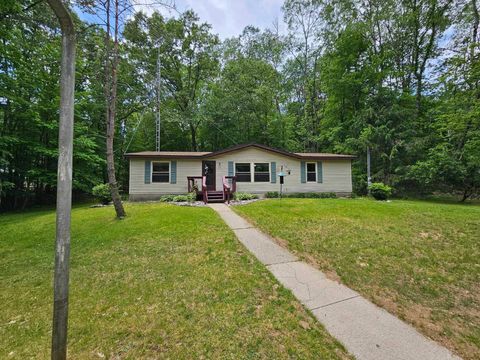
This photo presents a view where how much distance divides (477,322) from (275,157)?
1154cm

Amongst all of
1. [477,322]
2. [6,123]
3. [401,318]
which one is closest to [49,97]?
[6,123]

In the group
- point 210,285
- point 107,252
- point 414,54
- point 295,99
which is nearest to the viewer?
point 210,285

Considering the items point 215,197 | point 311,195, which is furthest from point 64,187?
point 311,195

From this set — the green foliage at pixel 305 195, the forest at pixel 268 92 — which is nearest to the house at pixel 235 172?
the green foliage at pixel 305 195

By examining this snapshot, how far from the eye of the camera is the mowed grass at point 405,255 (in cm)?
301

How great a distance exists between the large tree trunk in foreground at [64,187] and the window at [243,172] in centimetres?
1169

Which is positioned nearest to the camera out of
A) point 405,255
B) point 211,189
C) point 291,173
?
point 405,255

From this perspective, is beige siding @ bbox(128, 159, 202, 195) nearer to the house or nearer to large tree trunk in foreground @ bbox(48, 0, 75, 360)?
the house

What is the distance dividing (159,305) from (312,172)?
12.9 metres

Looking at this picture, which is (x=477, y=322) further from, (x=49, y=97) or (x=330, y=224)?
(x=49, y=97)

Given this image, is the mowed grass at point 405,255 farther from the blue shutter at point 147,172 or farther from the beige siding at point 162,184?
the blue shutter at point 147,172

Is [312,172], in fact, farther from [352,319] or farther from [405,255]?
[352,319]

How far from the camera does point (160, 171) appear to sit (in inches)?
511

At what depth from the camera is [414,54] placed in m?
18.2
